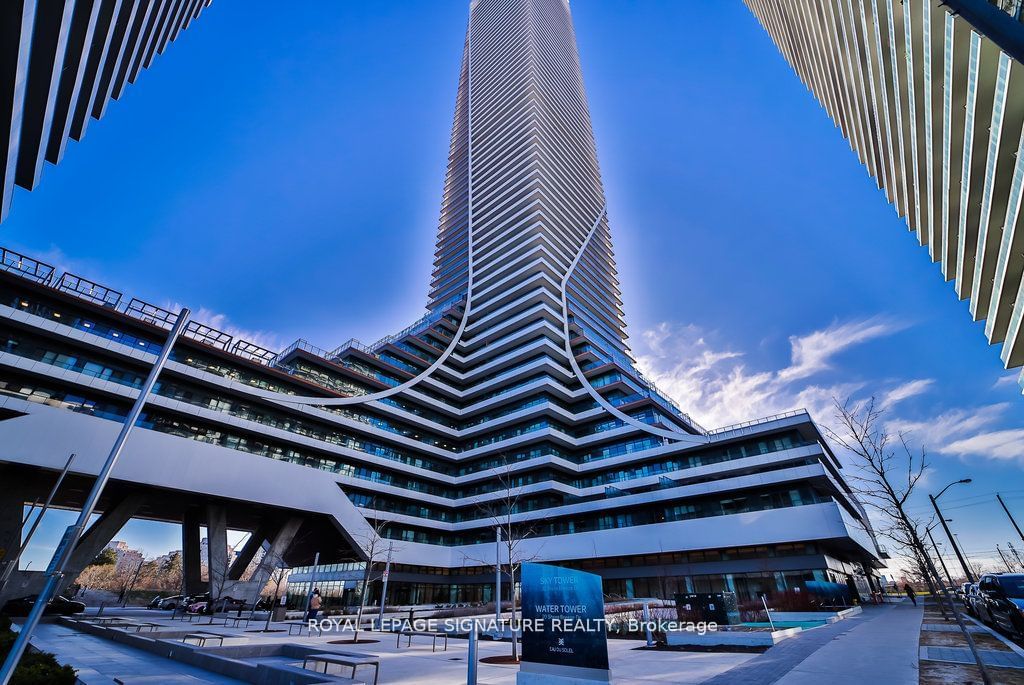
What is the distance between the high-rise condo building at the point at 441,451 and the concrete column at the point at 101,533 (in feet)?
0.46

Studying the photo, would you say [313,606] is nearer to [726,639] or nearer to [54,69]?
[726,639]

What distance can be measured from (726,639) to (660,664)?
15.3 feet

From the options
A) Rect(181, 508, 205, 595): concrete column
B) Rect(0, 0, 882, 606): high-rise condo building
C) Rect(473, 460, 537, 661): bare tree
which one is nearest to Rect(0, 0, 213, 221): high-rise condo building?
Rect(0, 0, 882, 606): high-rise condo building

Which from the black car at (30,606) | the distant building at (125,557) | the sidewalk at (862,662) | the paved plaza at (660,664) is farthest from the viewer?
the distant building at (125,557)

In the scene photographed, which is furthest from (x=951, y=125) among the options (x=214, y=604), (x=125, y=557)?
(x=125, y=557)

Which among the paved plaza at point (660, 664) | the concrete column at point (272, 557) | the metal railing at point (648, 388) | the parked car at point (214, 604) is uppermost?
the metal railing at point (648, 388)

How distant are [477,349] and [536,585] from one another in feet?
195

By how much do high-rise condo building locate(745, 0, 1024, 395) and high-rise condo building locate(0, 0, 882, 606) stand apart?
24.9 metres

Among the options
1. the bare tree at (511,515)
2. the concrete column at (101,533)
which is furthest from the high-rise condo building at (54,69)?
the bare tree at (511,515)

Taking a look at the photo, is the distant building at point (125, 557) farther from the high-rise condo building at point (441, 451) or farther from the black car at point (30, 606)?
the black car at point (30, 606)

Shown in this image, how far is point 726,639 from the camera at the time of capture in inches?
547

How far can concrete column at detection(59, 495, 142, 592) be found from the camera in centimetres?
2732

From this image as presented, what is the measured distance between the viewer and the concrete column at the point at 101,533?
27317mm

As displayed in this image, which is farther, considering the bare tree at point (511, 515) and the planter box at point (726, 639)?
the bare tree at point (511, 515)
